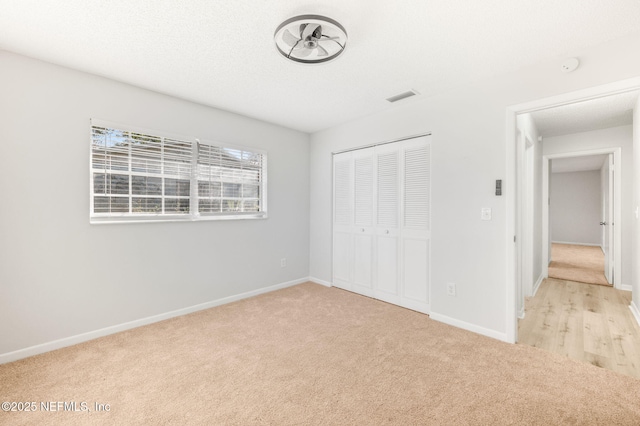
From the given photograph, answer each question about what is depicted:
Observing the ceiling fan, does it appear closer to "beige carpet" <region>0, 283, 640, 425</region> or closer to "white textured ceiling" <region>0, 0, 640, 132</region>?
"white textured ceiling" <region>0, 0, 640, 132</region>

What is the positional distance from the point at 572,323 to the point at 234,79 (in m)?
4.31

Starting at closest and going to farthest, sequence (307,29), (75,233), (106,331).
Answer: (307,29) < (75,233) < (106,331)

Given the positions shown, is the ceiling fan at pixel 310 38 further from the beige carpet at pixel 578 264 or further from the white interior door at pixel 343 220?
the beige carpet at pixel 578 264

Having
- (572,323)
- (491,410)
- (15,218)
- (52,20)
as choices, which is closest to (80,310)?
(15,218)

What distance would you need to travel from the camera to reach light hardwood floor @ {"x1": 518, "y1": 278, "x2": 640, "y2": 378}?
230cm

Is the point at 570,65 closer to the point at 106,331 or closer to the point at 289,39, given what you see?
the point at 289,39

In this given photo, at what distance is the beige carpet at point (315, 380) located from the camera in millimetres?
1652

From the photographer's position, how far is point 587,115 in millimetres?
3568

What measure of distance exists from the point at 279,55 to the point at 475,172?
2158mm

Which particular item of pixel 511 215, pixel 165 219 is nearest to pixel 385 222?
pixel 511 215

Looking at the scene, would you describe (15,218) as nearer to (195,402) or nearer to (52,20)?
(52,20)

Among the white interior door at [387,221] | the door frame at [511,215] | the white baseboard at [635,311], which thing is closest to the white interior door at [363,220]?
the white interior door at [387,221]

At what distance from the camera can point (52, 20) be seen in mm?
1866

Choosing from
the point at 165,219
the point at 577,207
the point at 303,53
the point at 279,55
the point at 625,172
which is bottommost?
the point at 165,219
